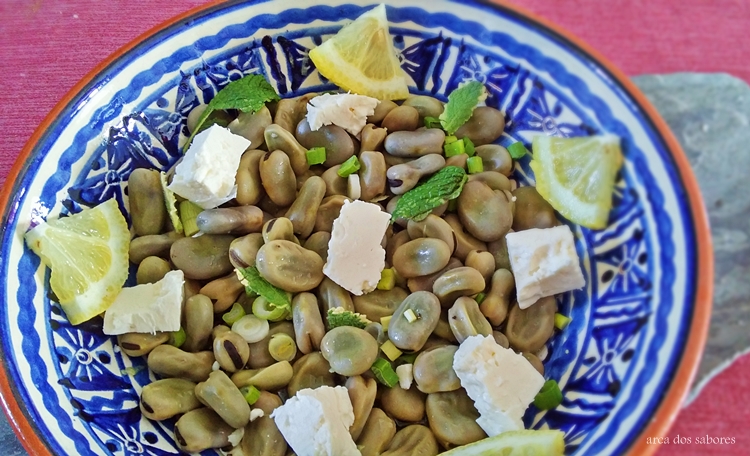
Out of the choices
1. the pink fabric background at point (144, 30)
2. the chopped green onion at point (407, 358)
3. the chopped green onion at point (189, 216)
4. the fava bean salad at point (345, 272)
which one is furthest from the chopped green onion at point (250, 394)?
the pink fabric background at point (144, 30)

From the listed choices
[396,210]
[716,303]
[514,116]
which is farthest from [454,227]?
[716,303]

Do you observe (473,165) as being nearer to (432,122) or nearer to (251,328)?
(432,122)

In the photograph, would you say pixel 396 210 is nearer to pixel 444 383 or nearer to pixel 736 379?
pixel 444 383

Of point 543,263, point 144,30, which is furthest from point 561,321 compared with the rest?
point 144,30

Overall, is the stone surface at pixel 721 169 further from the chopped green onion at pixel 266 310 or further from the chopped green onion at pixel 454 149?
the chopped green onion at pixel 266 310

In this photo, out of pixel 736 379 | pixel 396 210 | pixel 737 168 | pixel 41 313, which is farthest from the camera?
pixel 737 168
